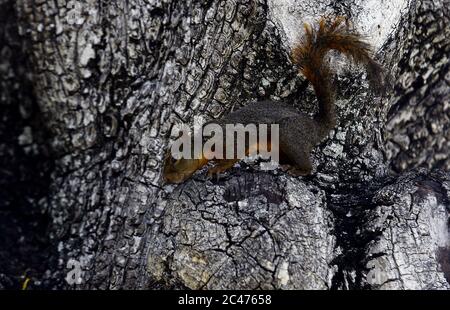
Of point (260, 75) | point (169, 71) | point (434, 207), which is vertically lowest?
point (434, 207)

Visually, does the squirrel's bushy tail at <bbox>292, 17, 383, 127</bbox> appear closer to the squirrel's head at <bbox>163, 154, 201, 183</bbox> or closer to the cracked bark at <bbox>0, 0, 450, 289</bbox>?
the cracked bark at <bbox>0, 0, 450, 289</bbox>

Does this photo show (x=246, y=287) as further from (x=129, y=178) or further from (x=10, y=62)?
(x=10, y=62)

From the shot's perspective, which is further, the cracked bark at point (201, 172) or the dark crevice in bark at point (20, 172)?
the cracked bark at point (201, 172)

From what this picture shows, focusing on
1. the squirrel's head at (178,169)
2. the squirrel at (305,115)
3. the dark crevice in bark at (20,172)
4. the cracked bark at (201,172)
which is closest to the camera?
the dark crevice in bark at (20,172)

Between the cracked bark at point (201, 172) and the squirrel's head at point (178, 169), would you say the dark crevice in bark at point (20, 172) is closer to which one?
the cracked bark at point (201, 172)

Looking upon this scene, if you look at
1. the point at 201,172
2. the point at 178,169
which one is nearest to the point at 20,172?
the point at 178,169

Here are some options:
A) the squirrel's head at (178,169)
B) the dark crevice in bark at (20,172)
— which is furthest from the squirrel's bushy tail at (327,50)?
the dark crevice in bark at (20,172)

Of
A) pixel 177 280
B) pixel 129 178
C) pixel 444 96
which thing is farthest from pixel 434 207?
pixel 129 178
